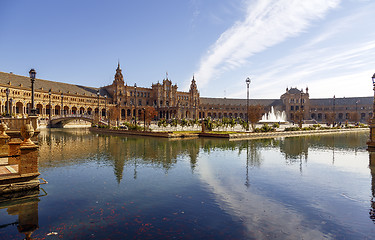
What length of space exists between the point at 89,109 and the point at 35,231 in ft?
347

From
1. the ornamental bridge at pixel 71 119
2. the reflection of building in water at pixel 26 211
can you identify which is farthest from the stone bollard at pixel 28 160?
the ornamental bridge at pixel 71 119

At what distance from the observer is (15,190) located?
441 inches

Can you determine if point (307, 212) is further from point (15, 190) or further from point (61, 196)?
point (15, 190)

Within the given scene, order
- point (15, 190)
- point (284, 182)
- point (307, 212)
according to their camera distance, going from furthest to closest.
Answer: point (284, 182) → point (15, 190) → point (307, 212)

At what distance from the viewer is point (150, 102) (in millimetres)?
123188

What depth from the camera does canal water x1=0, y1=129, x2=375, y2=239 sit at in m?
8.09

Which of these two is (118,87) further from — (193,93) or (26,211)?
(26,211)

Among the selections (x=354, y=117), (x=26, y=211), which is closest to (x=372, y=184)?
(x=26, y=211)

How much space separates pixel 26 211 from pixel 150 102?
115 meters

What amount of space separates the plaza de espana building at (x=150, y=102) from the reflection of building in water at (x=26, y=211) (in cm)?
7383

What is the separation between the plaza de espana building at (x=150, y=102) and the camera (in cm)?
8362

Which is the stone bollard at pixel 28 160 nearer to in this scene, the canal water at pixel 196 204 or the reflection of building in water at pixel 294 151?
the canal water at pixel 196 204

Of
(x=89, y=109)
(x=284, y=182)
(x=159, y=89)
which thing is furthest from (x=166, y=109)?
(x=284, y=182)

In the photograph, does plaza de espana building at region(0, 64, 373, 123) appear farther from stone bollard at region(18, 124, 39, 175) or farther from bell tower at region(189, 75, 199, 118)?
stone bollard at region(18, 124, 39, 175)
